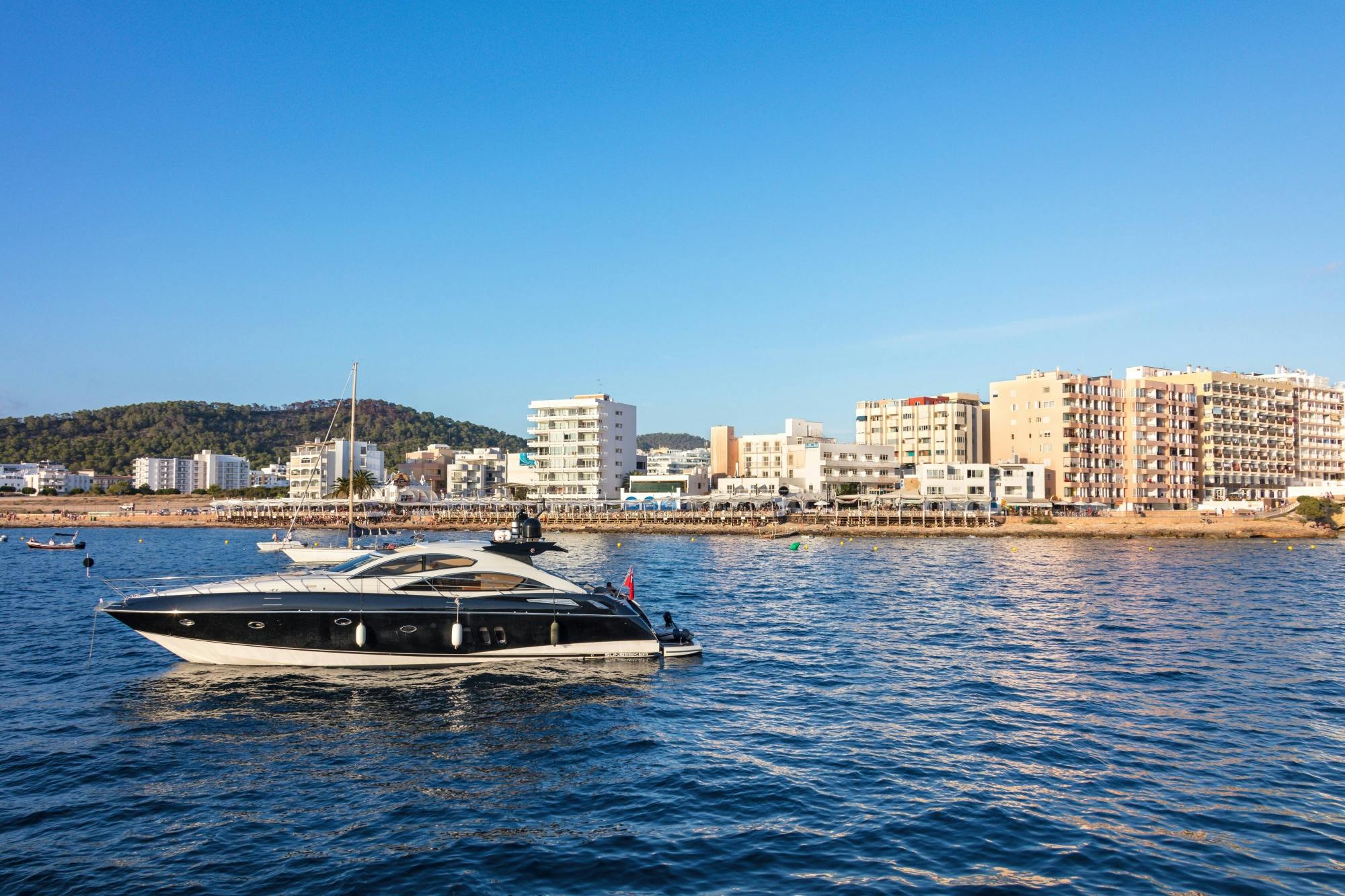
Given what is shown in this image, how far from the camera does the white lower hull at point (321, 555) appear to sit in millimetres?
42812

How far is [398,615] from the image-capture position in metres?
21.6

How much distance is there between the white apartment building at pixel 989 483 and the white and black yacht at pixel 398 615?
314ft

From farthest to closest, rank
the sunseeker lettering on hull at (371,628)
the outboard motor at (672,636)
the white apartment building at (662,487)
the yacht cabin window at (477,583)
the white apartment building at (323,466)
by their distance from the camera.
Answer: the white apartment building at (323,466) → the white apartment building at (662,487) → the outboard motor at (672,636) → the yacht cabin window at (477,583) → the sunseeker lettering on hull at (371,628)

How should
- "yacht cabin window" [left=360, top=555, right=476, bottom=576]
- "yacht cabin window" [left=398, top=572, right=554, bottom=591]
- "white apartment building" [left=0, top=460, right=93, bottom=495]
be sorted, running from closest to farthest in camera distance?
1. "yacht cabin window" [left=398, top=572, right=554, bottom=591]
2. "yacht cabin window" [left=360, top=555, right=476, bottom=576]
3. "white apartment building" [left=0, top=460, right=93, bottom=495]

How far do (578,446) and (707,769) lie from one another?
374 ft

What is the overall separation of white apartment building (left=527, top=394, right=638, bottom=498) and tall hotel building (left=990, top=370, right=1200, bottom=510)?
59.4 meters

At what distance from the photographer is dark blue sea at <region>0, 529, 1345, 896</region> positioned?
37.5 ft

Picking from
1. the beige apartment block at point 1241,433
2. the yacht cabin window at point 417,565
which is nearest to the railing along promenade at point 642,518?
the beige apartment block at point 1241,433

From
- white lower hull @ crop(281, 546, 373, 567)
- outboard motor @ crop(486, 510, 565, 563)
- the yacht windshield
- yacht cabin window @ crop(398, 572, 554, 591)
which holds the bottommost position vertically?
white lower hull @ crop(281, 546, 373, 567)

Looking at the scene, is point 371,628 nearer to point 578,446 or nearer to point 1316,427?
point 578,446

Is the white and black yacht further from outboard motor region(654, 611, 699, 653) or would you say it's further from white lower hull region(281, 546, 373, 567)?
white lower hull region(281, 546, 373, 567)

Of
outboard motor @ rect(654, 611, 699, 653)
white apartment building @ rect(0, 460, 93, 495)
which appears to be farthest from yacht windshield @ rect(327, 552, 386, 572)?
white apartment building @ rect(0, 460, 93, 495)

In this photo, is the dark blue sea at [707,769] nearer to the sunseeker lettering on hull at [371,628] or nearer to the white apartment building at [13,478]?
the sunseeker lettering on hull at [371,628]

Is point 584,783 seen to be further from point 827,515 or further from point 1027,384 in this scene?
point 1027,384
